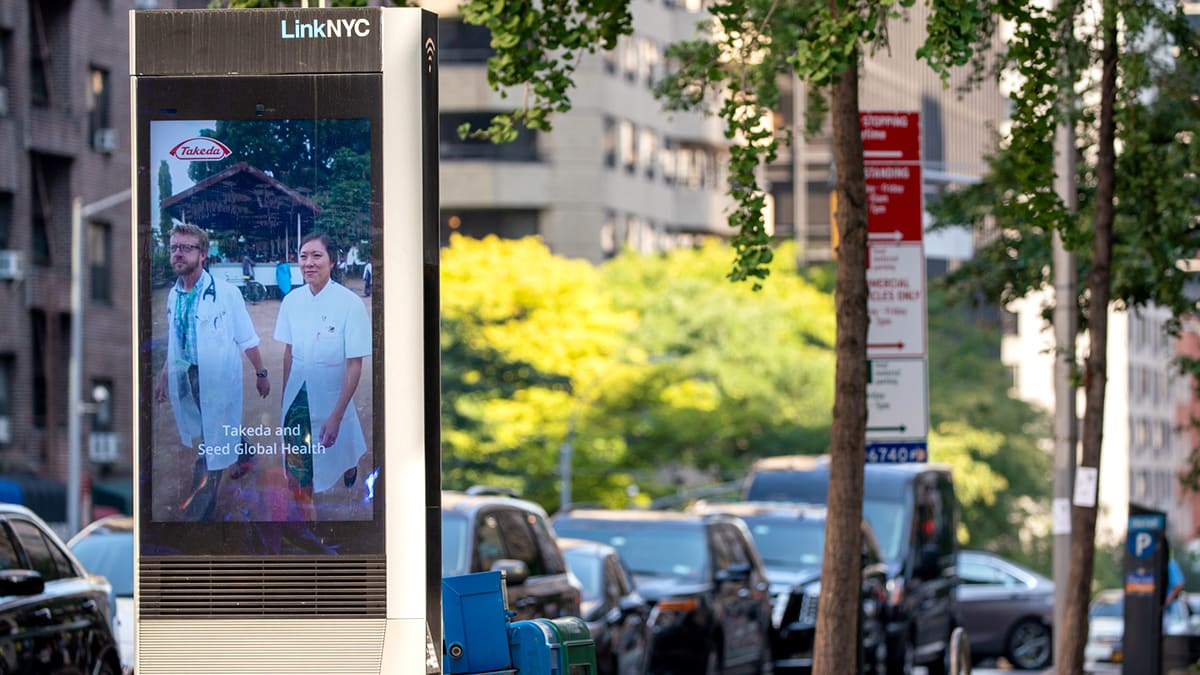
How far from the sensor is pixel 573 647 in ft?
32.8

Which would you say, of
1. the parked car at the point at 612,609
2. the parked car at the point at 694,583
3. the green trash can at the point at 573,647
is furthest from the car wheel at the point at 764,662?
the green trash can at the point at 573,647

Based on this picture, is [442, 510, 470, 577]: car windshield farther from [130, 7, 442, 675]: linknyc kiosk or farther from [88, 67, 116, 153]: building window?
[88, 67, 116, 153]: building window

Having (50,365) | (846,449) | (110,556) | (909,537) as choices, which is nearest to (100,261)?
(50,365)

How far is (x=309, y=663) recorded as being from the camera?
8.30 m

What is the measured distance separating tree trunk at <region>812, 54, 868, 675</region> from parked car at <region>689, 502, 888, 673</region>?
392 inches

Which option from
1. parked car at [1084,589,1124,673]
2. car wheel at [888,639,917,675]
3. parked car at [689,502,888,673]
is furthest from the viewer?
parked car at [1084,589,1124,673]

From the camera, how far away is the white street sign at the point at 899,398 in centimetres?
1556

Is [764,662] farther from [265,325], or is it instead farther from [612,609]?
[265,325]

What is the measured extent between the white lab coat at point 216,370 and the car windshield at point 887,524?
18314 mm

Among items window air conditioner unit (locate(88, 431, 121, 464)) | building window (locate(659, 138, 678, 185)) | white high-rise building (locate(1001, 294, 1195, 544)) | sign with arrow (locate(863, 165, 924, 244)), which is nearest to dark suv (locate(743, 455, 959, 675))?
sign with arrow (locate(863, 165, 924, 244))


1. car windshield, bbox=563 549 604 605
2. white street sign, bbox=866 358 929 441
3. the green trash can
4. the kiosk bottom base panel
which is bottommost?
car windshield, bbox=563 549 604 605

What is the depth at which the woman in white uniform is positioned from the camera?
8242mm

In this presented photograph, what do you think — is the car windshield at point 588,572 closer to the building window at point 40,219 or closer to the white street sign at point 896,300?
the white street sign at point 896,300

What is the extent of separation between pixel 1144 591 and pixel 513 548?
617 centimetres
